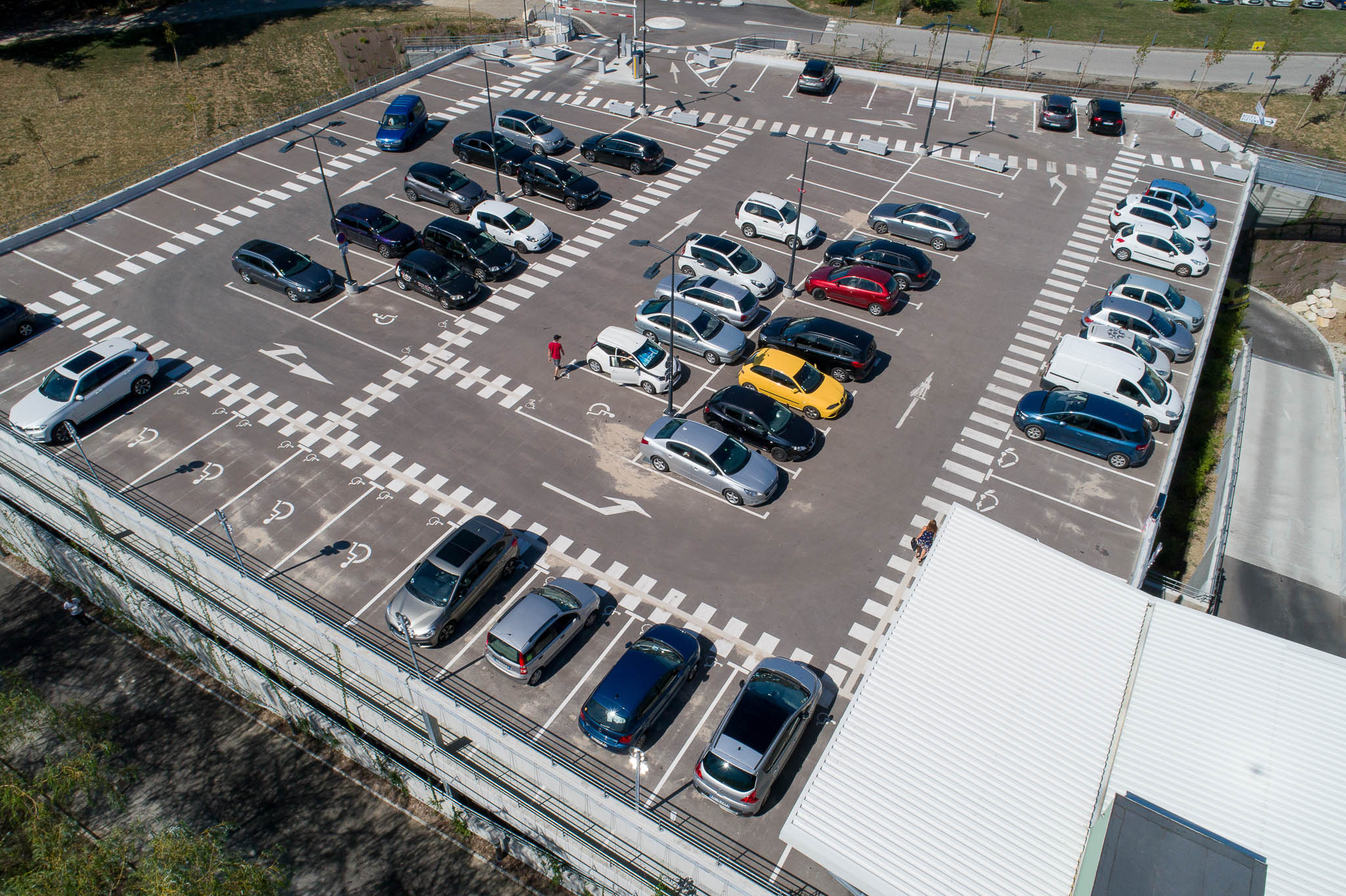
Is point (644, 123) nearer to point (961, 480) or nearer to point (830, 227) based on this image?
point (830, 227)

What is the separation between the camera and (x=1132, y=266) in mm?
39188

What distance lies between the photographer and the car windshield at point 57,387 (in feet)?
95.2

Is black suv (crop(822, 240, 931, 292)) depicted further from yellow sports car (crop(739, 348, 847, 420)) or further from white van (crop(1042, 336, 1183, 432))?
yellow sports car (crop(739, 348, 847, 420))

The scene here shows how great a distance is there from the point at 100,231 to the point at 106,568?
22.2 m

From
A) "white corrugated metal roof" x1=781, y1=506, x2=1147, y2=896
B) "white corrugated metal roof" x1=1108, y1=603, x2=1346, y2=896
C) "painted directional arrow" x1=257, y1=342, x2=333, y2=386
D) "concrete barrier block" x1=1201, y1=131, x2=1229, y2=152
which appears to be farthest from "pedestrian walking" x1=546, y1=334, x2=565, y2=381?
"concrete barrier block" x1=1201, y1=131, x2=1229, y2=152

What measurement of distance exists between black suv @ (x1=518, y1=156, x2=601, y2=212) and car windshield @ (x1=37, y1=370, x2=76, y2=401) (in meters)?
22.5

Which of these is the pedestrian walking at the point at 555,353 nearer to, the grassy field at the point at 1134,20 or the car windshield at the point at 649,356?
the car windshield at the point at 649,356

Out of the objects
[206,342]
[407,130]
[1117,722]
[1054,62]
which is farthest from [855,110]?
[1117,722]

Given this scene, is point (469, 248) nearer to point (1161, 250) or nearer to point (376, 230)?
point (376, 230)

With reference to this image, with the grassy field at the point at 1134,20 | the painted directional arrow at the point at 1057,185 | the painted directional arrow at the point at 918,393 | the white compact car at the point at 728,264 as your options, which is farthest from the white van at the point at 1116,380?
the grassy field at the point at 1134,20

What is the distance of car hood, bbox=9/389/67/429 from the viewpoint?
2841 centimetres

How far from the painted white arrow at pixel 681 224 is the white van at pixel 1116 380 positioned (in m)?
18.4

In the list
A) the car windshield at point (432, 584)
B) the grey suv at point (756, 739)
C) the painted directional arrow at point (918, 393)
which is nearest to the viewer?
the grey suv at point (756, 739)

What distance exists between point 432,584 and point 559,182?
25.5 meters
